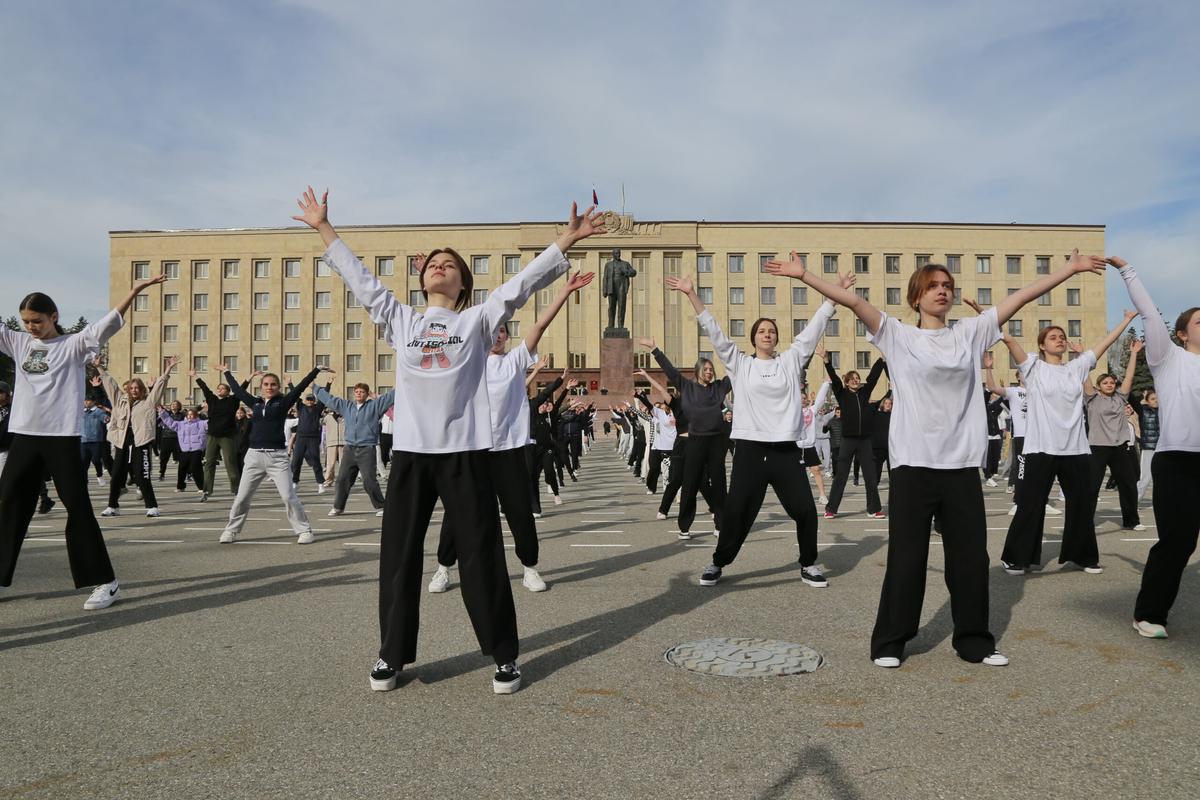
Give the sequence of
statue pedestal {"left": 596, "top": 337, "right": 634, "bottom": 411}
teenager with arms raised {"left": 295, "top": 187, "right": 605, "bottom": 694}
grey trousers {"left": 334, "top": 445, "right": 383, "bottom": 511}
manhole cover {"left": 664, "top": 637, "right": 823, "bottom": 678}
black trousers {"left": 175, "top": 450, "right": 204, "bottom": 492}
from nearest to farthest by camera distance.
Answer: teenager with arms raised {"left": 295, "top": 187, "right": 605, "bottom": 694} → manhole cover {"left": 664, "top": 637, "right": 823, "bottom": 678} → grey trousers {"left": 334, "top": 445, "right": 383, "bottom": 511} → black trousers {"left": 175, "top": 450, "right": 204, "bottom": 492} → statue pedestal {"left": 596, "top": 337, "right": 634, "bottom": 411}

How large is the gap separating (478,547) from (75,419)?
369 centimetres

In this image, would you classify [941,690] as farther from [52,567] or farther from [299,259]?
[299,259]

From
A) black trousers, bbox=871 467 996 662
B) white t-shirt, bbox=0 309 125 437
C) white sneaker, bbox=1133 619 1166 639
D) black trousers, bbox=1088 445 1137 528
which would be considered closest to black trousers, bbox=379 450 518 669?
black trousers, bbox=871 467 996 662

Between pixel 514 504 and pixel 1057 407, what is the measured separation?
4.58m

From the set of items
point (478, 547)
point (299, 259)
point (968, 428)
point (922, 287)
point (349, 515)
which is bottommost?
point (349, 515)

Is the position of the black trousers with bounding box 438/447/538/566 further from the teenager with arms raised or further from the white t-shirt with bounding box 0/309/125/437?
the white t-shirt with bounding box 0/309/125/437

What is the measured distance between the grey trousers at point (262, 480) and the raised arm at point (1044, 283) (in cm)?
750

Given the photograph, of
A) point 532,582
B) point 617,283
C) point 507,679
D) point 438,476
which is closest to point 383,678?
point 507,679

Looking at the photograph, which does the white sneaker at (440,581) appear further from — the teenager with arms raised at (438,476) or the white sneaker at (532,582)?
the teenager with arms raised at (438,476)

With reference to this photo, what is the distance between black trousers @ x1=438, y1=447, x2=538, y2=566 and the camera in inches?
249

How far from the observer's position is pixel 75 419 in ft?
19.7

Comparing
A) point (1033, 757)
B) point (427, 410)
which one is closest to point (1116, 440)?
point (1033, 757)

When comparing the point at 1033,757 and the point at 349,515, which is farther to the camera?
the point at 349,515

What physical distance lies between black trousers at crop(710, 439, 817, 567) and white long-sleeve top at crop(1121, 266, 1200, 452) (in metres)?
2.35
